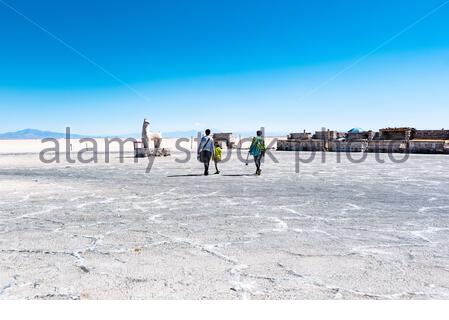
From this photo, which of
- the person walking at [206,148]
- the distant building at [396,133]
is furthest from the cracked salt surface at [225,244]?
the distant building at [396,133]

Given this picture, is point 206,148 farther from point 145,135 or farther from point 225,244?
point 145,135

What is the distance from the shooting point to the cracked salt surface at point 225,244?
11.9 feet

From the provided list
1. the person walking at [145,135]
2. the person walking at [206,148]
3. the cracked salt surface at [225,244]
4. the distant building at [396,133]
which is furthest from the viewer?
the distant building at [396,133]

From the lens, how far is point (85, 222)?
629 centimetres

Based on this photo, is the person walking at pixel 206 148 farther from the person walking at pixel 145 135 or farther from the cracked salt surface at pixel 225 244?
the person walking at pixel 145 135

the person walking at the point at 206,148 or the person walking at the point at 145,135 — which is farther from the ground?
the person walking at the point at 145,135

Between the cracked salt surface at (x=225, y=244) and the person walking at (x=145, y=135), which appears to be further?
the person walking at (x=145, y=135)

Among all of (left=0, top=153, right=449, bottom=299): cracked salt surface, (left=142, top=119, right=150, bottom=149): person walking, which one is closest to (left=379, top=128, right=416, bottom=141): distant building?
(left=142, top=119, right=150, bottom=149): person walking

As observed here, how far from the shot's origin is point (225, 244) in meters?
5.01

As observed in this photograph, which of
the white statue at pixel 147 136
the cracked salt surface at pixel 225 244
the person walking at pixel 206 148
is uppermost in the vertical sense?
the white statue at pixel 147 136

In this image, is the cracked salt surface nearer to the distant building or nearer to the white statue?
the white statue
